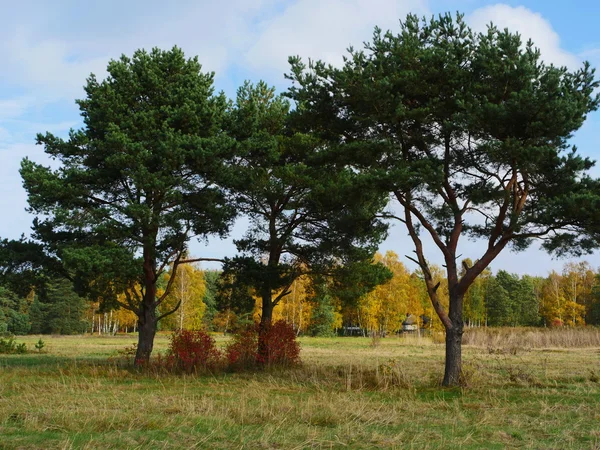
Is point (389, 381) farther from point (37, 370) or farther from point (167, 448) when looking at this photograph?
point (37, 370)

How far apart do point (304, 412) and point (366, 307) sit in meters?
48.6

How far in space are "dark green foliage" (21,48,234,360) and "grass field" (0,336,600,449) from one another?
3647 mm

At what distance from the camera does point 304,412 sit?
8.98 meters

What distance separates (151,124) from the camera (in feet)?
58.1

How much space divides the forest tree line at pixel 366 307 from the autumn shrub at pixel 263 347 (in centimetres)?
2645

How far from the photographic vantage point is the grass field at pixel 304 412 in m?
7.07

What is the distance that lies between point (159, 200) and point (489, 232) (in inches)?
398

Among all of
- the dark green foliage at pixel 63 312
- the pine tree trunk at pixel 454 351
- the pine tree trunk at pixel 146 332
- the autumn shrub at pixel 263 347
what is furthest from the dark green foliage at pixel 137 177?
the dark green foliage at pixel 63 312

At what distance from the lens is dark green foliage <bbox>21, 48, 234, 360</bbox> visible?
16594 mm

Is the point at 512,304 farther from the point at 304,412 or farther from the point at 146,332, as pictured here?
the point at 304,412

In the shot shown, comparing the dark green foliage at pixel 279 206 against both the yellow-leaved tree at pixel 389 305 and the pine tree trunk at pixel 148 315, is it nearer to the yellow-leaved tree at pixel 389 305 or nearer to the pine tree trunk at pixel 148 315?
the pine tree trunk at pixel 148 315

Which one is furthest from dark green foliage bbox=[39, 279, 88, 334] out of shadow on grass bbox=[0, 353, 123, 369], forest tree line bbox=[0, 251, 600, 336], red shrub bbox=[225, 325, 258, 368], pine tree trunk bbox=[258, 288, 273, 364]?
red shrub bbox=[225, 325, 258, 368]

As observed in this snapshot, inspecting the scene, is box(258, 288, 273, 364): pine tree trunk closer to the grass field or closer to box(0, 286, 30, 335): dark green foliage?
the grass field

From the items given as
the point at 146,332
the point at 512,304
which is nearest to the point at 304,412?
the point at 146,332
